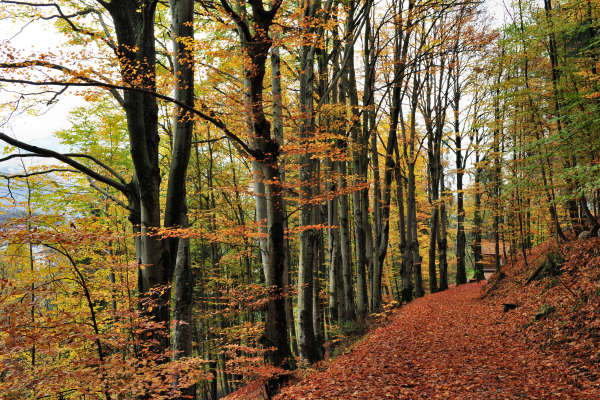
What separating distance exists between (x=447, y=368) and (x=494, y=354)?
132 cm

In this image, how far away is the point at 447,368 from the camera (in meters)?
5.51

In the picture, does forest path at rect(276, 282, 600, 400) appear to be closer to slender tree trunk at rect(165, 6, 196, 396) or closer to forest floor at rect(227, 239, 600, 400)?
forest floor at rect(227, 239, 600, 400)

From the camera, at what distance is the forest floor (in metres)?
4.63

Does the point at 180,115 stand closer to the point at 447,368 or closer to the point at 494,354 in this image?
the point at 447,368

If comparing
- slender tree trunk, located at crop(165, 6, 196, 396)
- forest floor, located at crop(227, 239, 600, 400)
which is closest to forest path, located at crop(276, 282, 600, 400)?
forest floor, located at crop(227, 239, 600, 400)

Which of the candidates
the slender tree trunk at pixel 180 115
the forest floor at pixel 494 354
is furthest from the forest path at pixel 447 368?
the slender tree trunk at pixel 180 115

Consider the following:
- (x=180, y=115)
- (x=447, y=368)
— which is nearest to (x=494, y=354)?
(x=447, y=368)

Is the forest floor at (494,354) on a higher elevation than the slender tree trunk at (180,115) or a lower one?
lower

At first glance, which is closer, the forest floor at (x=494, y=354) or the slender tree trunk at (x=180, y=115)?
the forest floor at (x=494, y=354)

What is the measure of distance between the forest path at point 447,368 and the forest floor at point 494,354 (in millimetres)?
15

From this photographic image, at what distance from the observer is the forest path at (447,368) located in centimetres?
457

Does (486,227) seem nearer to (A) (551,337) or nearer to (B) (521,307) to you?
(B) (521,307)

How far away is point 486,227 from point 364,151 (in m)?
7.42

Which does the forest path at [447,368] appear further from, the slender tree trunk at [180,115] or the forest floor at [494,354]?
the slender tree trunk at [180,115]
